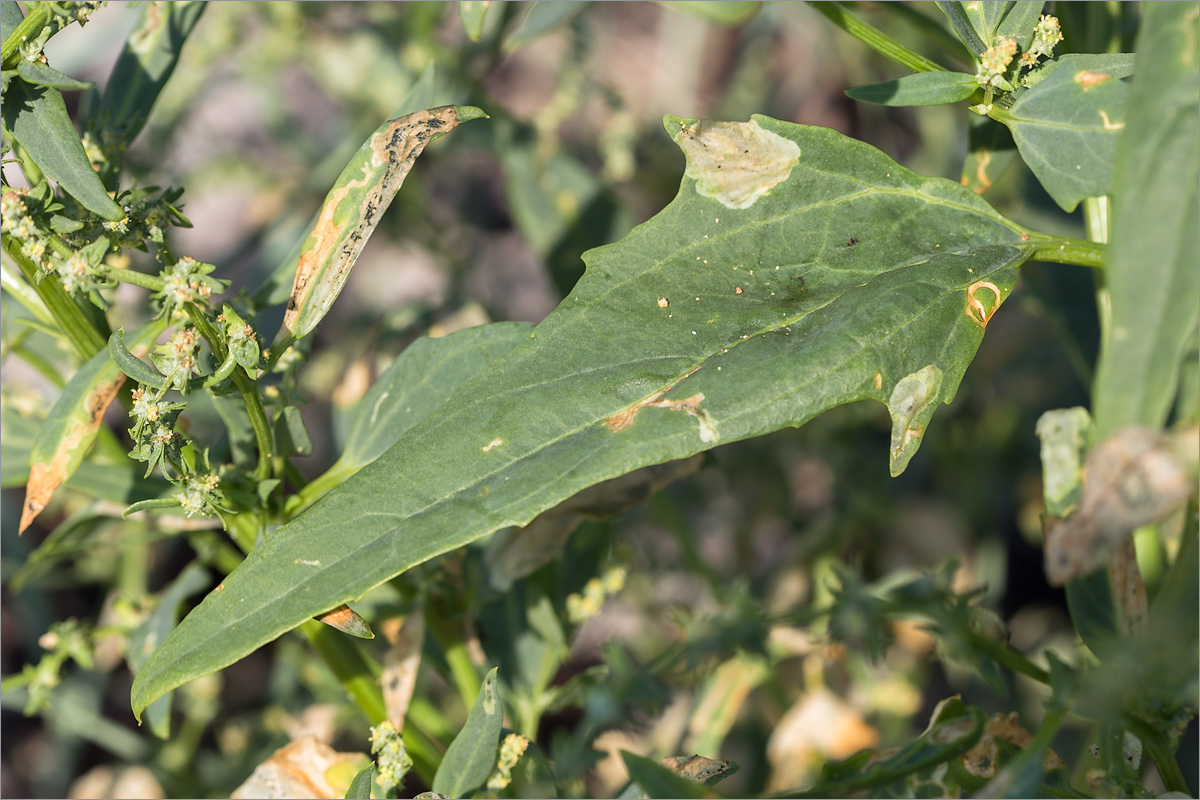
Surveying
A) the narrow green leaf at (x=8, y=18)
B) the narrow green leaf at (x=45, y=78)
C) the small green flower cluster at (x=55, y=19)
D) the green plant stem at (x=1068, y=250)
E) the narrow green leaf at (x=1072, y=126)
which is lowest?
the green plant stem at (x=1068, y=250)

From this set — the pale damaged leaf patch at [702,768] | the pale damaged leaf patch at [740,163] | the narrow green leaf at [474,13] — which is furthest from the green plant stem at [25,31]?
the pale damaged leaf patch at [702,768]

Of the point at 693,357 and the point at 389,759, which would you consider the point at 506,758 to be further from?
the point at 693,357

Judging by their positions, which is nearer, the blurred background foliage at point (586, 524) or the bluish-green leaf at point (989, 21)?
the bluish-green leaf at point (989, 21)

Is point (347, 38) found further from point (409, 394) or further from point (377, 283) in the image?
point (409, 394)

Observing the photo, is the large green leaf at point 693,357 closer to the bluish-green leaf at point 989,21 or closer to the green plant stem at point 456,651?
the bluish-green leaf at point 989,21

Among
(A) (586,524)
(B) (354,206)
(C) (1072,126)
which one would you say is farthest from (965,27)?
(A) (586,524)

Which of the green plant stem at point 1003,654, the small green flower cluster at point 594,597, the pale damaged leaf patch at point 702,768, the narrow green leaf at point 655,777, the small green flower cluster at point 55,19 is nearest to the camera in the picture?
the narrow green leaf at point 655,777

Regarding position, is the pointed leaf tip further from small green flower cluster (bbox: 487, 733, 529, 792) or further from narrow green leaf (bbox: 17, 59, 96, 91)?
small green flower cluster (bbox: 487, 733, 529, 792)

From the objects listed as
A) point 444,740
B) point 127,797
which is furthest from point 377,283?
point 444,740
